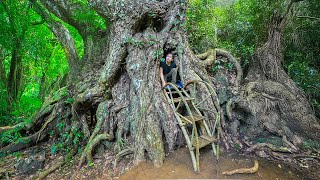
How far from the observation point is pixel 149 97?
4.88 meters

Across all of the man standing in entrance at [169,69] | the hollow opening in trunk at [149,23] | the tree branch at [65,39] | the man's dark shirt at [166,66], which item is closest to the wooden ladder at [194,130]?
the man standing in entrance at [169,69]

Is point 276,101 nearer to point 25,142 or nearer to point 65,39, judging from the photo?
point 65,39

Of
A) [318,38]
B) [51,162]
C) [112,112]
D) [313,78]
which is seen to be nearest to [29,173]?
[51,162]

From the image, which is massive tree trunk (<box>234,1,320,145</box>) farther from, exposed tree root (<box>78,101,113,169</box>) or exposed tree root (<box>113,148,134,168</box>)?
exposed tree root (<box>78,101,113,169</box>)

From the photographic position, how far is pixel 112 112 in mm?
5520

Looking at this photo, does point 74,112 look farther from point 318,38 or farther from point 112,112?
point 318,38

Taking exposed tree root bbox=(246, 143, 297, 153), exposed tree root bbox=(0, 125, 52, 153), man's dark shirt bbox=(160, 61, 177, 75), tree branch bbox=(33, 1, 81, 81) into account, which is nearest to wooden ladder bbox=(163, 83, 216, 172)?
man's dark shirt bbox=(160, 61, 177, 75)

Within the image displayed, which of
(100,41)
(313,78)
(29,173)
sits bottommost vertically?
(29,173)

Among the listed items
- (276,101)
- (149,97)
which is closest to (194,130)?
(149,97)

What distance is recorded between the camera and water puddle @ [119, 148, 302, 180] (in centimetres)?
380

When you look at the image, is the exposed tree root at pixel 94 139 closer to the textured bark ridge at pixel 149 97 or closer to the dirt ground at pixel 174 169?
the textured bark ridge at pixel 149 97

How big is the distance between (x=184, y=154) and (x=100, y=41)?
4647mm

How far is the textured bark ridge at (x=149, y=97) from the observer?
477 centimetres

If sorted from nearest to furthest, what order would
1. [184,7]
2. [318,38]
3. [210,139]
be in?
[210,139]
[184,7]
[318,38]
